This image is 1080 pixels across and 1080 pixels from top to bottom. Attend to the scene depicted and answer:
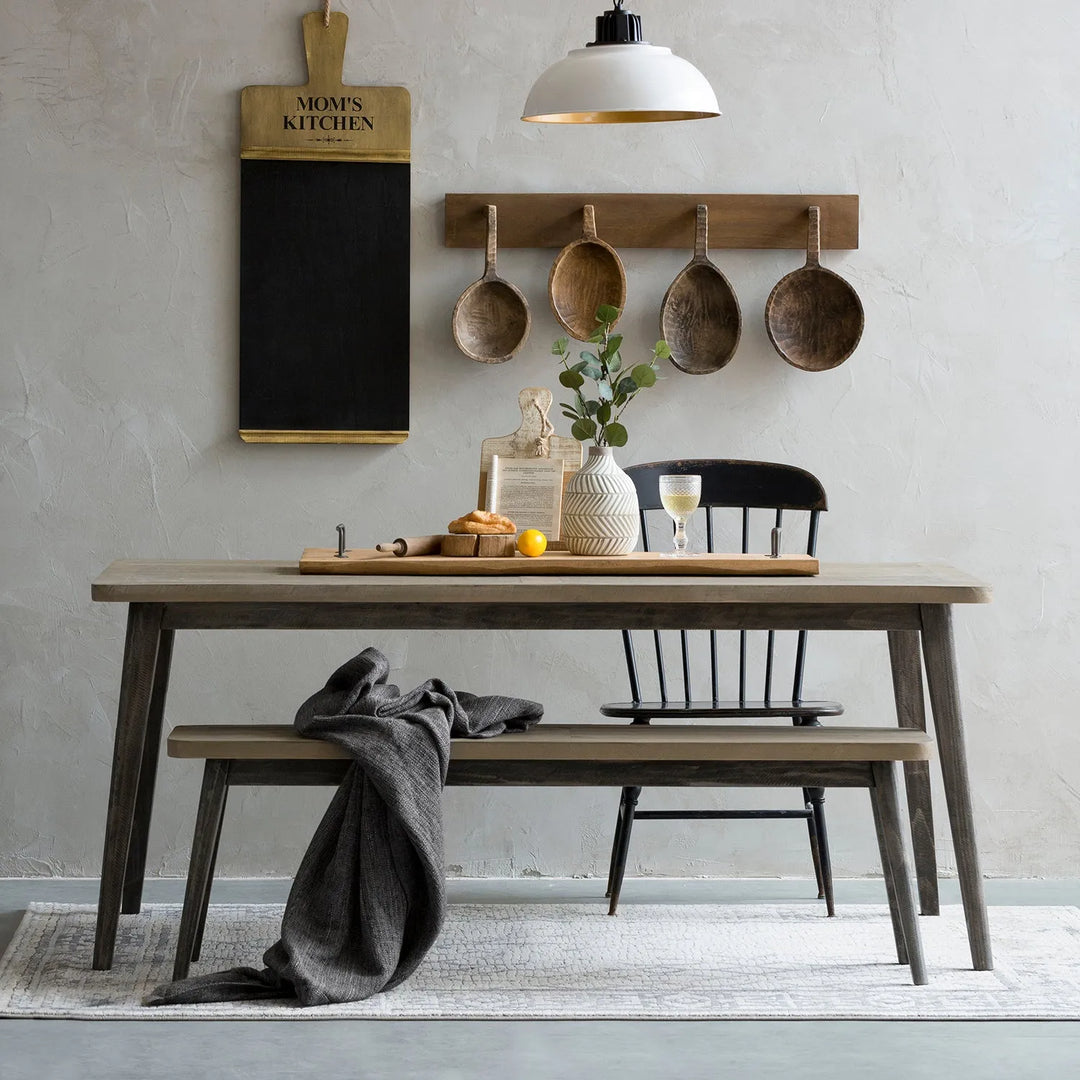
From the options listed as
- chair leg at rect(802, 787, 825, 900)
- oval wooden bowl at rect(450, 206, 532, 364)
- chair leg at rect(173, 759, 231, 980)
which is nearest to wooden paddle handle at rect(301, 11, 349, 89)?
oval wooden bowl at rect(450, 206, 532, 364)

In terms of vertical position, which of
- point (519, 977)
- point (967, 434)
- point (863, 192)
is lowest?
point (519, 977)

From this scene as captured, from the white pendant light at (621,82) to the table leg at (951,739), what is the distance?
3.31 ft

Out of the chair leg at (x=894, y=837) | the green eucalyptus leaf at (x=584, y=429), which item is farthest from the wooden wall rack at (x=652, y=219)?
the chair leg at (x=894, y=837)

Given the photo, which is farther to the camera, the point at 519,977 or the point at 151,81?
the point at 151,81

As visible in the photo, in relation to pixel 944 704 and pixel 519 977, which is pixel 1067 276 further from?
pixel 519 977

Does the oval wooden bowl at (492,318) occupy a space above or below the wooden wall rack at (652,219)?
below

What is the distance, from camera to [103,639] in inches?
137

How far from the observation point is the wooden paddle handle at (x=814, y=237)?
3418 millimetres

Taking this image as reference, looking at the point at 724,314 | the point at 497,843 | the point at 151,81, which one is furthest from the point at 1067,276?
the point at 151,81

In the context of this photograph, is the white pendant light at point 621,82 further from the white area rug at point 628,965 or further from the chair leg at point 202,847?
the white area rug at point 628,965

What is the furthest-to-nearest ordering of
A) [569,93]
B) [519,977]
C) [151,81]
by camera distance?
1. [151,81]
2. [519,977]
3. [569,93]

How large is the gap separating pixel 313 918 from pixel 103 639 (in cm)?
119

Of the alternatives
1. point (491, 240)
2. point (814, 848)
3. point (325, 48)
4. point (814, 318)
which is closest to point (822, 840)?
point (814, 848)

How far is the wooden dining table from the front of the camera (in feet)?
8.39
